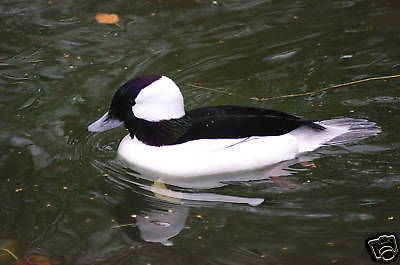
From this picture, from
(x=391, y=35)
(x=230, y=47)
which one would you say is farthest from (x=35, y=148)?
(x=391, y=35)

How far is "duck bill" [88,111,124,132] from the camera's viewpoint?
621cm

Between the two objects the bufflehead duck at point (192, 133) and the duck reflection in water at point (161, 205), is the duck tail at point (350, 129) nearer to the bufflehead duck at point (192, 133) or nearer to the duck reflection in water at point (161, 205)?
the bufflehead duck at point (192, 133)

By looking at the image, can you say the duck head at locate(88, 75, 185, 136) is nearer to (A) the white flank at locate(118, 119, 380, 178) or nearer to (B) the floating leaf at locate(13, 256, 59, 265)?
(A) the white flank at locate(118, 119, 380, 178)

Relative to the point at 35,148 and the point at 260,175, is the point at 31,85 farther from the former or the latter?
the point at 260,175

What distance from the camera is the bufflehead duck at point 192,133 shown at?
600cm

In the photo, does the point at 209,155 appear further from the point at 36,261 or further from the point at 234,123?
the point at 36,261

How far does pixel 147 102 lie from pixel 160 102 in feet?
0.31

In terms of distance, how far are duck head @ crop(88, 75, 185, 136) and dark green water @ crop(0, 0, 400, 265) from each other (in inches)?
17.1

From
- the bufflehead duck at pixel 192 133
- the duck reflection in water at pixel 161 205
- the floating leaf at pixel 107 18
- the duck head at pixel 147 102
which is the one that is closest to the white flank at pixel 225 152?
the bufflehead duck at pixel 192 133

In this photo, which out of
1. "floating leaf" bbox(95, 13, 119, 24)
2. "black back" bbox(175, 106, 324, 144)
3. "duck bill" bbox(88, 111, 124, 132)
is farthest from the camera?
"floating leaf" bbox(95, 13, 119, 24)

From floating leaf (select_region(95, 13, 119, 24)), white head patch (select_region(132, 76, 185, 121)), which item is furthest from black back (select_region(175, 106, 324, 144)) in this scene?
floating leaf (select_region(95, 13, 119, 24))

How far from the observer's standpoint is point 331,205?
5.62 m

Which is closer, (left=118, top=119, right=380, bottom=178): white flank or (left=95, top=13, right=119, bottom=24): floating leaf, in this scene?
(left=118, top=119, right=380, bottom=178): white flank

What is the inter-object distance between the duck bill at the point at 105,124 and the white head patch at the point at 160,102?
0.19m
